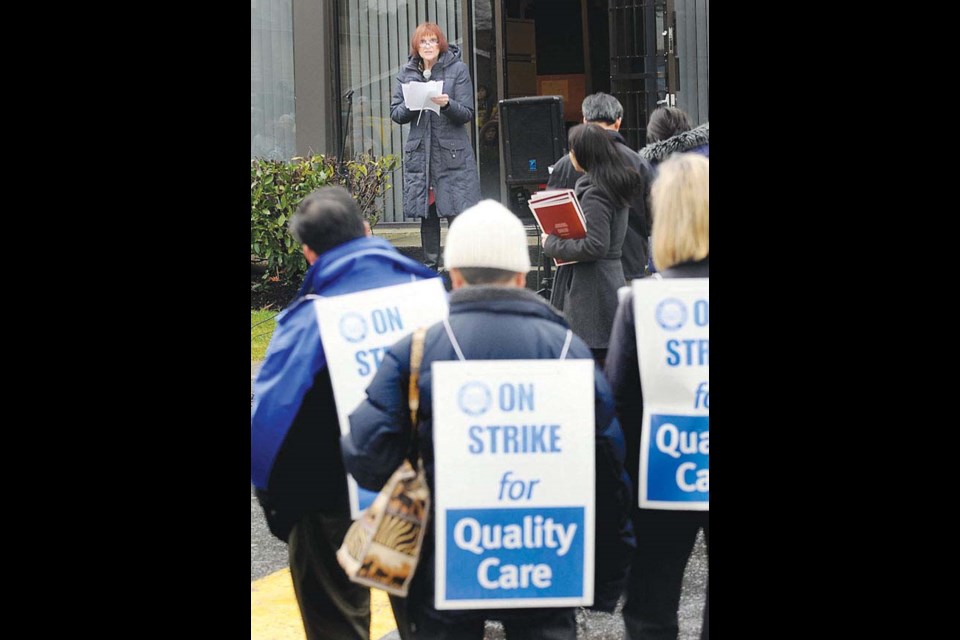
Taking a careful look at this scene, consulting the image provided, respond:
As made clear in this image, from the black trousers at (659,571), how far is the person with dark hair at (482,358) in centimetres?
23

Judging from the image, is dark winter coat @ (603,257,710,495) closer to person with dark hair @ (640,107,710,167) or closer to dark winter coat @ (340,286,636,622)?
dark winter coat @ (340,286,636,622)

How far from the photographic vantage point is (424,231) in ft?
25.0

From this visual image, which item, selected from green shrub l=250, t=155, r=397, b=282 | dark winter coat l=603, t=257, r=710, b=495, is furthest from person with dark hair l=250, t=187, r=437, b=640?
green shrub l=250, t=155, r=397, b=282

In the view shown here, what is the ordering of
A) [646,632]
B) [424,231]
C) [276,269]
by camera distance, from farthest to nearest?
[424,231] → [276,269] → [646,632]

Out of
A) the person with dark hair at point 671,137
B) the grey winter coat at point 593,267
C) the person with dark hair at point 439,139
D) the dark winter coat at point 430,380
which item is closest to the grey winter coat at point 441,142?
the person with dark hair at point 439,139

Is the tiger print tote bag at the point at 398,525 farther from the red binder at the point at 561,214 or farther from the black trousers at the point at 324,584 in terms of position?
the red binder at the point at 561,214

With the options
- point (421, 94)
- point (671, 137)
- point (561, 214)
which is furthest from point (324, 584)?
point (421, 94)

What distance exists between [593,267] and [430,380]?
8.29ft

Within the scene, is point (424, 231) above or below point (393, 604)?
above

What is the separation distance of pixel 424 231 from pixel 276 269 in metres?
1.34

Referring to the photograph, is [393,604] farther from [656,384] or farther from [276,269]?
[276,269]

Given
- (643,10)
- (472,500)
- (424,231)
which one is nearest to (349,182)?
(424,231)

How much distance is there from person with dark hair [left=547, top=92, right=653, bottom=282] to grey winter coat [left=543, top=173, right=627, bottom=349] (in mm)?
153

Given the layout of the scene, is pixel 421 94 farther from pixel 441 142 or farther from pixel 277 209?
pixel 277 209
